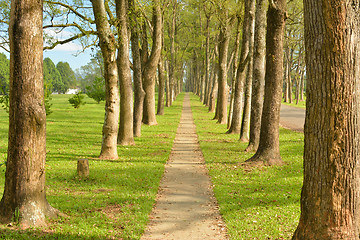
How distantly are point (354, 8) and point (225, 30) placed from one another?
720 inches

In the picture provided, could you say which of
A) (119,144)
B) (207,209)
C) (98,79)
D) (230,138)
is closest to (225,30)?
(230,138)

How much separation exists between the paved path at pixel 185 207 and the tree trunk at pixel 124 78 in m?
3.51

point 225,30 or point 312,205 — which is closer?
point 312,205

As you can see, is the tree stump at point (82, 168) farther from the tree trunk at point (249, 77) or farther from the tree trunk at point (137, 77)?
the tree trunk at point (137, 77)

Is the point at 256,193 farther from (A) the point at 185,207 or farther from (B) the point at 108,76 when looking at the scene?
(B) the point at 108,76

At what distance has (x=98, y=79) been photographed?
42.9 m

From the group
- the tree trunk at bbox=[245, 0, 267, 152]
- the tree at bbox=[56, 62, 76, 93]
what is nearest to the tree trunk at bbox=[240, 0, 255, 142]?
the tree trunk at bbox=[245, 0, 267, 152]

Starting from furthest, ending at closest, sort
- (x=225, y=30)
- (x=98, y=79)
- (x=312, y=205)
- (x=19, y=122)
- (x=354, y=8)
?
(x=98, y=79), (x=225, y=30), (x=19, y=122), (x=312, y=205), (x=354, y=8)

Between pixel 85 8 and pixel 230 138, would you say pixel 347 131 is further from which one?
pixel 230 138

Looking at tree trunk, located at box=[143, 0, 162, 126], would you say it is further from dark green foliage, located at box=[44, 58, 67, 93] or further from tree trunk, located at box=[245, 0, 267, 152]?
dark green foliage, located at box=[44, 58, 67, 93]

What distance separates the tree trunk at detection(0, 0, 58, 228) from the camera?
214 inches

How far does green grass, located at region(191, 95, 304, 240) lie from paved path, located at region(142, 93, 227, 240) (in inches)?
10.0

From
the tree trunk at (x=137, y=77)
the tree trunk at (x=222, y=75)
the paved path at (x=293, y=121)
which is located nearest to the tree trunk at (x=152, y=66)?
the tree trunk at (x=137, y=77)

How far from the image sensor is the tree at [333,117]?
400 centimetres
